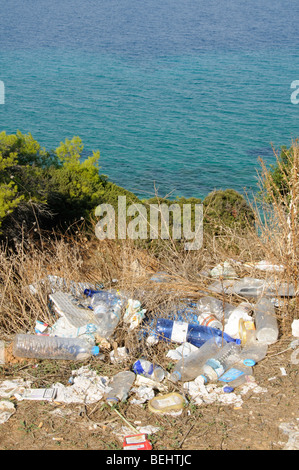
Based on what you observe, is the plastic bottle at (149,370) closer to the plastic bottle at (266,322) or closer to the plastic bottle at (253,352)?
the plastic bottle at (253,352)

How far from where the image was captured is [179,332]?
11.1ft

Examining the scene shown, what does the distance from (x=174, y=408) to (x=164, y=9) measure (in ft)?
183

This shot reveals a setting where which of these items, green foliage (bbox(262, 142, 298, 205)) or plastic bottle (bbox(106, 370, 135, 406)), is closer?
plastic bottle (bbox(106, 370, 135, 406))

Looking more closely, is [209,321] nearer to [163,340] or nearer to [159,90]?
[163,340]

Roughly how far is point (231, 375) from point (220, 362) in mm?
175

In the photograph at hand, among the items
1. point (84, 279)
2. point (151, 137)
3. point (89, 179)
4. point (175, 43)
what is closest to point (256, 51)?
point (175, 43)

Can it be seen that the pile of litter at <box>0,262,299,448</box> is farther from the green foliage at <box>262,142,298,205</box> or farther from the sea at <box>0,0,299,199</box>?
the sea at <box>0,0,299,199</box>

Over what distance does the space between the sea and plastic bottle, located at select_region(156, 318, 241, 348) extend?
11.3 meters

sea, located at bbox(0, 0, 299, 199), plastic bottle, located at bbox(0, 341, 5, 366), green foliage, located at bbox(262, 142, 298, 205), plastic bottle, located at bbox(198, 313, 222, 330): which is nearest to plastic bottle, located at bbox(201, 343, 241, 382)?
plastic bottle, located at bbox(198, 313, 222, 330)

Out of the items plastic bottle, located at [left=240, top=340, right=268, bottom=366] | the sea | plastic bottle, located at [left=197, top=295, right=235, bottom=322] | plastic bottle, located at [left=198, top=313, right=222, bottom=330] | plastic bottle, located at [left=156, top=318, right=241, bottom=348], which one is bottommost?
plastic bottle, located at [left=240, top=340, right=268, bottom=366]

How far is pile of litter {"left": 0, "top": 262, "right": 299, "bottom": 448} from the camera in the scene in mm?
2816
